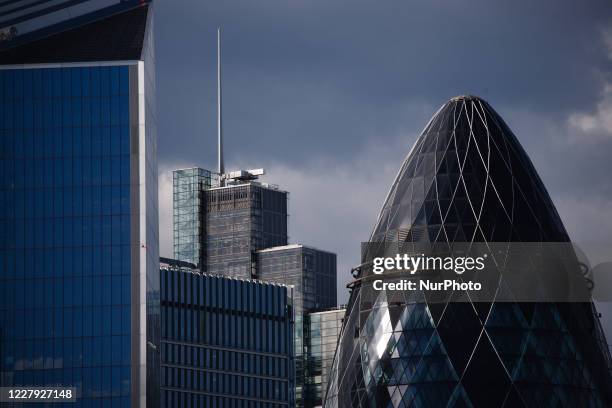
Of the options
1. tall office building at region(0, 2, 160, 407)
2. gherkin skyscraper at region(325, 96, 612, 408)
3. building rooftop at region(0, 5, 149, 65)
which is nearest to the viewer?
gherkin skyscraper at region(325, 96, 612, 408)

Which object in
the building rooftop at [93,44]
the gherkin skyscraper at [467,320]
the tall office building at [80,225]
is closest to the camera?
the gherkin skyscraper at [467,320]

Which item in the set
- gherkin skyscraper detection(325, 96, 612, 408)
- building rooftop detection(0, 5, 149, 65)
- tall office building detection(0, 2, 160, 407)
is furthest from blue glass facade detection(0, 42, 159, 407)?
gherkin skyscraper detection(325, 96, 612, 408)

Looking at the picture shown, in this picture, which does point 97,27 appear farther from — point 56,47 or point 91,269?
point 91,269

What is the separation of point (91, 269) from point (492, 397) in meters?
42.3

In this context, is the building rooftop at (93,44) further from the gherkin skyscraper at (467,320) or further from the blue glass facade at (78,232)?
the gherkin skyscraper at (467,320)

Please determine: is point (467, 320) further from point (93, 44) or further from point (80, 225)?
point (93, 44)

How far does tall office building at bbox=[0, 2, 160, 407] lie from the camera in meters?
155

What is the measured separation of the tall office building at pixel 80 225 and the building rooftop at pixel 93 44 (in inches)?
9.6

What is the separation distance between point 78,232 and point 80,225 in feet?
2.19

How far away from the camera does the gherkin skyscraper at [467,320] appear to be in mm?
134250

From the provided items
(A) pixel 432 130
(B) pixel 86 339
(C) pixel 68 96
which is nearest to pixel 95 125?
(C) pixel 68 96

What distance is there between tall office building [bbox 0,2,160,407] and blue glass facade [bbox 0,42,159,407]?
92 millimetres

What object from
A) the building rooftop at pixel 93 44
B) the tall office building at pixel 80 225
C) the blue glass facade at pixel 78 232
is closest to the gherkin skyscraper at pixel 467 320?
the blue glass facade at pixel 78 232

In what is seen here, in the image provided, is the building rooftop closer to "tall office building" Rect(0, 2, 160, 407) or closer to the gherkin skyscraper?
"tall office building" Rect(0, 2, 160, 407)
